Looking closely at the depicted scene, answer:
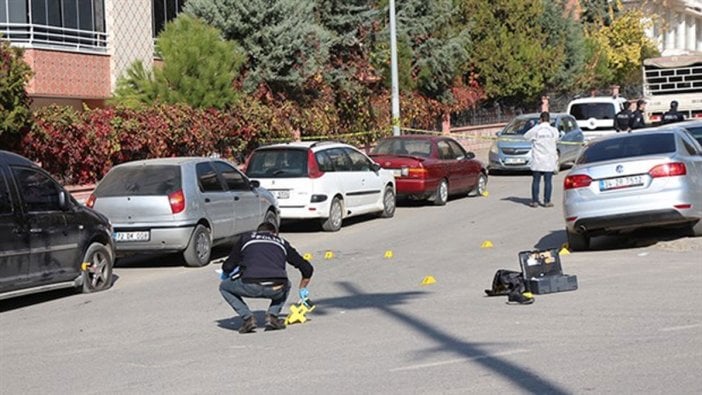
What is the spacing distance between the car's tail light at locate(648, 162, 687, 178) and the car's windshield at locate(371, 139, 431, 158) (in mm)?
9902

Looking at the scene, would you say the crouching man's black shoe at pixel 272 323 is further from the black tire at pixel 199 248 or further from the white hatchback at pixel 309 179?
the white hatchback at pixel 309 179

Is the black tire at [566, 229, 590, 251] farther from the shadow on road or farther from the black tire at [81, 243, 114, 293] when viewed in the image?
the black tire at [81, 243, 114, 293]

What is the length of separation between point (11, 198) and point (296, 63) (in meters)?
16.6

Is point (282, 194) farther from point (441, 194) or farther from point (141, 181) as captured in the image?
point (441, 194)

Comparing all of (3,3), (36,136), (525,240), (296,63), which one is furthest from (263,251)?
(296,63)

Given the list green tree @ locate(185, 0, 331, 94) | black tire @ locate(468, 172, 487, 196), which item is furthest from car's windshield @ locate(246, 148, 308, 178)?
green tree @ locate(185, 0, 331, 94)

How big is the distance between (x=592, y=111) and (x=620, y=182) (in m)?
21.5

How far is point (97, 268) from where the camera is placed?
575 inches

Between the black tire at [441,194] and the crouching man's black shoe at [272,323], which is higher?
the black tire at [441,194]

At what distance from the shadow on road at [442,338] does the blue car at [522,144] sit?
19089mm

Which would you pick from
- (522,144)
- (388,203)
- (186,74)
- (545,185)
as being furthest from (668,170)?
(522,144)

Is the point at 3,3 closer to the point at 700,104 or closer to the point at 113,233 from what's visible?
the point at 113,233

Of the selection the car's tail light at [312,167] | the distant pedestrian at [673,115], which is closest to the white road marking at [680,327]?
the car's tail light at [312,167]

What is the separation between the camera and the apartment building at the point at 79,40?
25250mm
